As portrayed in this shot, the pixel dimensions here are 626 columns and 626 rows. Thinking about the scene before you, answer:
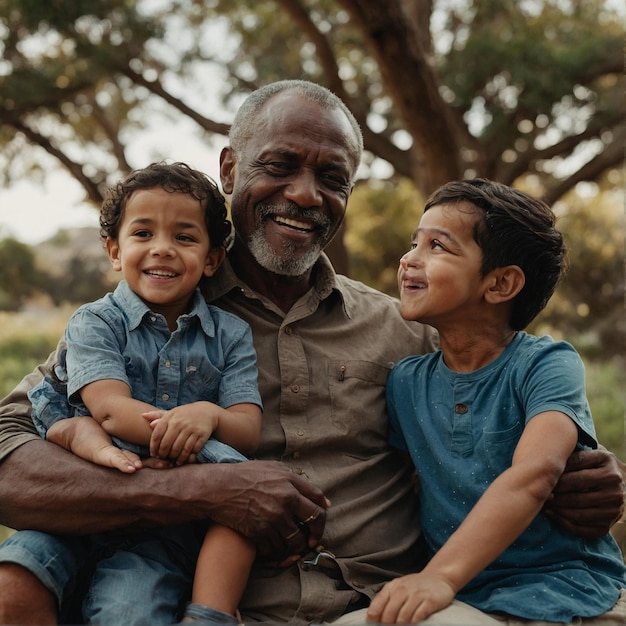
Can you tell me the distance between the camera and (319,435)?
8.77 feet

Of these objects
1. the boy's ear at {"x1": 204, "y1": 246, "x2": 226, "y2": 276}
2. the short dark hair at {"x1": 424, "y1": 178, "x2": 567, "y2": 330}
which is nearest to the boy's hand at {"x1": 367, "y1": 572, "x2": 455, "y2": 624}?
the short dark hair at {"x1": 424, "y1": 178, "x2": 567, "y2": 330}

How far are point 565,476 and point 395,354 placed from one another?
81 centimetres

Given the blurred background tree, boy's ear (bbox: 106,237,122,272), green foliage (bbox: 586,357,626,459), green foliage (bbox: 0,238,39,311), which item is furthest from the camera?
green foliage (bbox: 0,238,39,311)

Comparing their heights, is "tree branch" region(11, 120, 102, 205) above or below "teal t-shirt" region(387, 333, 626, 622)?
above

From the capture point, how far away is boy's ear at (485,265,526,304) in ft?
8.42

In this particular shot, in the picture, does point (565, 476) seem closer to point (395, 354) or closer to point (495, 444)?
point (495, 444)

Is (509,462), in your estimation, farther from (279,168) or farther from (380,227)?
(380,227)

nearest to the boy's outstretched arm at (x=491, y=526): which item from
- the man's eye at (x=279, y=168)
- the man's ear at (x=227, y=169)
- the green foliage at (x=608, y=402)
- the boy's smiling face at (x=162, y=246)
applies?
the boy's smiling face at (x=162, y=246)

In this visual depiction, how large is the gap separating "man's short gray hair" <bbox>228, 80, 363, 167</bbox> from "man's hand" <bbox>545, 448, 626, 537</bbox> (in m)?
1.36

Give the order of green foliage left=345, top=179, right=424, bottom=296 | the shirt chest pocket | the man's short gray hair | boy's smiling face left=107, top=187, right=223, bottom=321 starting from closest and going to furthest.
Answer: boy's smiling face left=107, top=187, right=223, bottom=321
the shirt chest pocket
the man's short gray hair
green foliage left=345, top=179, right=424, bottom=296

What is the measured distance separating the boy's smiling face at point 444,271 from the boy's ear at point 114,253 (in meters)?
0.87

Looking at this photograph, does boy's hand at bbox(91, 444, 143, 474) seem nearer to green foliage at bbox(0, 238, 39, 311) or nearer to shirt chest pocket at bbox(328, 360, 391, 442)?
shirt chest pocket at bbox(328, 360, 391, 442)

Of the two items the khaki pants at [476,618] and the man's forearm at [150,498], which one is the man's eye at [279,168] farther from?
the khaki pants at [476,618]

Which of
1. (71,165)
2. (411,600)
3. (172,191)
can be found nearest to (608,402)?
(71,165)
